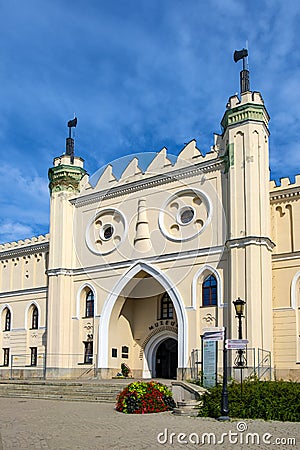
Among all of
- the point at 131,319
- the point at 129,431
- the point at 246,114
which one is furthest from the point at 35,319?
the point at 129,431

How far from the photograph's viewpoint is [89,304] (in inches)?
1318

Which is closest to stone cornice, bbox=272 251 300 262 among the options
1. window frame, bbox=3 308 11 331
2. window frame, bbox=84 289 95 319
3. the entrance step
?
window frame, bbox=84 289 95 319

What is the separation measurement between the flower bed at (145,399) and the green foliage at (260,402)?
1668 mm

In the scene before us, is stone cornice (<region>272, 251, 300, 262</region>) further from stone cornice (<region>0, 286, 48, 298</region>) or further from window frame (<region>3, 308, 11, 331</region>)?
window frame (<region>3, 308, 11, 331</region>)

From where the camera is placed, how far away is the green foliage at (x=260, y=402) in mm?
14422

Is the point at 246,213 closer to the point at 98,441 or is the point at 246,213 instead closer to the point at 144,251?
the point at 144,251

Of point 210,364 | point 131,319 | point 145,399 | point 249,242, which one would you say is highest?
point 249,242

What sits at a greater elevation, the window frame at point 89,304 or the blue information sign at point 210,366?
the window frame at point 89,304

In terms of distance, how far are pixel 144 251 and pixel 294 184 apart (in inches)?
320

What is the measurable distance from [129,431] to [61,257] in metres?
21.5

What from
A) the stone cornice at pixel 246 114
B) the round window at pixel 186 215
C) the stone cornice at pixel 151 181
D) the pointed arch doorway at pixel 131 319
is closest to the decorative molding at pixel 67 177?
the stone cornice at pixel 151 181

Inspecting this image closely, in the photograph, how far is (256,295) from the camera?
25.5 m

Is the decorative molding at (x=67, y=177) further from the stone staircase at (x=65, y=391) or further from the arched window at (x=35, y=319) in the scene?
the stone staircase at (x=65, y=391)

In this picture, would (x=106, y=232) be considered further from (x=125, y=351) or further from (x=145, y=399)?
(x=145, y=399)
